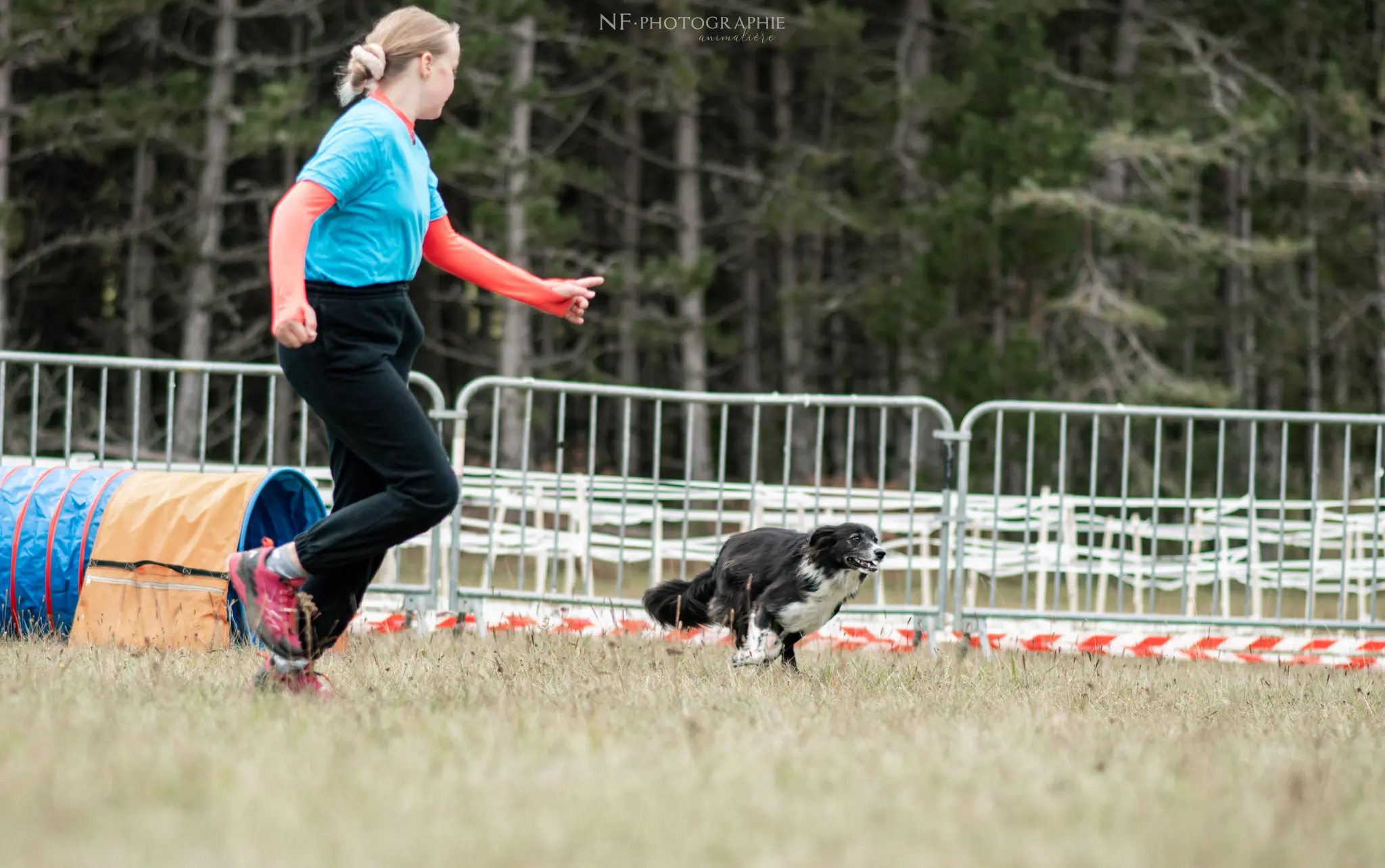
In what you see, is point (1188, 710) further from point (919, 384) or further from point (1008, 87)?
point (1008, 87)

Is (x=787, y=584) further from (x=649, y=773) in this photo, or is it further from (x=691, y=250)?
(x=691, y=250)

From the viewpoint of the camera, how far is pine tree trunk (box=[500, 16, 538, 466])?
1933 centimetres

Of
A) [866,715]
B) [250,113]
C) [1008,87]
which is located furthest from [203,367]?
[1008,87]

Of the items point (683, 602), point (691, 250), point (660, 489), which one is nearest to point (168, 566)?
point (683, 602)

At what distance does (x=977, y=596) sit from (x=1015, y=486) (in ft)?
22.3

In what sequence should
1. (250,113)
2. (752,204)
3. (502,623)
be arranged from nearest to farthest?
(502,623)
(250,113)
(752,204)

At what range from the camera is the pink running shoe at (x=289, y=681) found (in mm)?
4320

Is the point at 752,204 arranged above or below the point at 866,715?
above

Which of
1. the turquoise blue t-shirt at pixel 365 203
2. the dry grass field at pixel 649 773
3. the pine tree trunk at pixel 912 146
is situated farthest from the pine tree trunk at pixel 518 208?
the turquoise blue t-shirt at pixel 365 203

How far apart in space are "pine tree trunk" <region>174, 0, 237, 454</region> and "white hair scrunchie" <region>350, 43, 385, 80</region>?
16.6 meters

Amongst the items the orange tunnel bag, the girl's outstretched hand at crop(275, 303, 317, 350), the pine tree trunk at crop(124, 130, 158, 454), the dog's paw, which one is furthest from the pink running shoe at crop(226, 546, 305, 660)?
the pine tree trunk at crop(124, 130, 158, 454)

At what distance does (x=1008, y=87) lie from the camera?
21.6 m

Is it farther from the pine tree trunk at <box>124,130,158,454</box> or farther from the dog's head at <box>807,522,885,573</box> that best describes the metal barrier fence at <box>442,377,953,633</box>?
the pine tree trunk at <box>124,130,158,454</box>

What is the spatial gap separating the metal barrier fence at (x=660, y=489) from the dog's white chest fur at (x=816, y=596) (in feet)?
4.33
